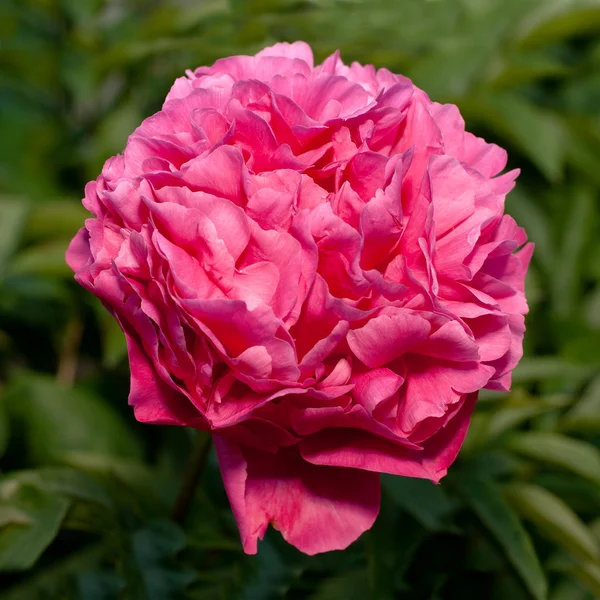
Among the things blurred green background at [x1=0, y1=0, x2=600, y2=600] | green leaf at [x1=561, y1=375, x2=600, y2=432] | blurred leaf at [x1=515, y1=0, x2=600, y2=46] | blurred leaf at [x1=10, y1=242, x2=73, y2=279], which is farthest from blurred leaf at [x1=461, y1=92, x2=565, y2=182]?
blurred leaf at [x1=10, y1=242, x2=73, y2=279]

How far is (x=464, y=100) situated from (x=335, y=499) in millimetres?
532

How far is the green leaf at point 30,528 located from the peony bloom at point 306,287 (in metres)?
0.17

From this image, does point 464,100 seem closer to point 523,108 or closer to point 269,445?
point 523,108

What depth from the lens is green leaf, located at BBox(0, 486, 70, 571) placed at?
48 cm

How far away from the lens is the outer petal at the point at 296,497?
371 millimetres

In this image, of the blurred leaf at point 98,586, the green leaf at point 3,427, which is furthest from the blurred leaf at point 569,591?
the green leaf at point 3,427

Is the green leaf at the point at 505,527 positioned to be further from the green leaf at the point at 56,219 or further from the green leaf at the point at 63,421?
the green leaf at the point at 56,219

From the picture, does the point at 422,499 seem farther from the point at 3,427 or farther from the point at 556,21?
the point at 556,21

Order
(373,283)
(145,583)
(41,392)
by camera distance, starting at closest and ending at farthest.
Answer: (373,283)
(145,583)
(41,392)

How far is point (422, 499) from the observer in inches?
20.9

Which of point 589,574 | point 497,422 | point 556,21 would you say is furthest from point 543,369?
point 556,21

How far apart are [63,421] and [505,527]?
1.32ft

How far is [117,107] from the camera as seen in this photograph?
3.02 ft

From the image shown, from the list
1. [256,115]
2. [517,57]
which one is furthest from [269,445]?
[517,57]
